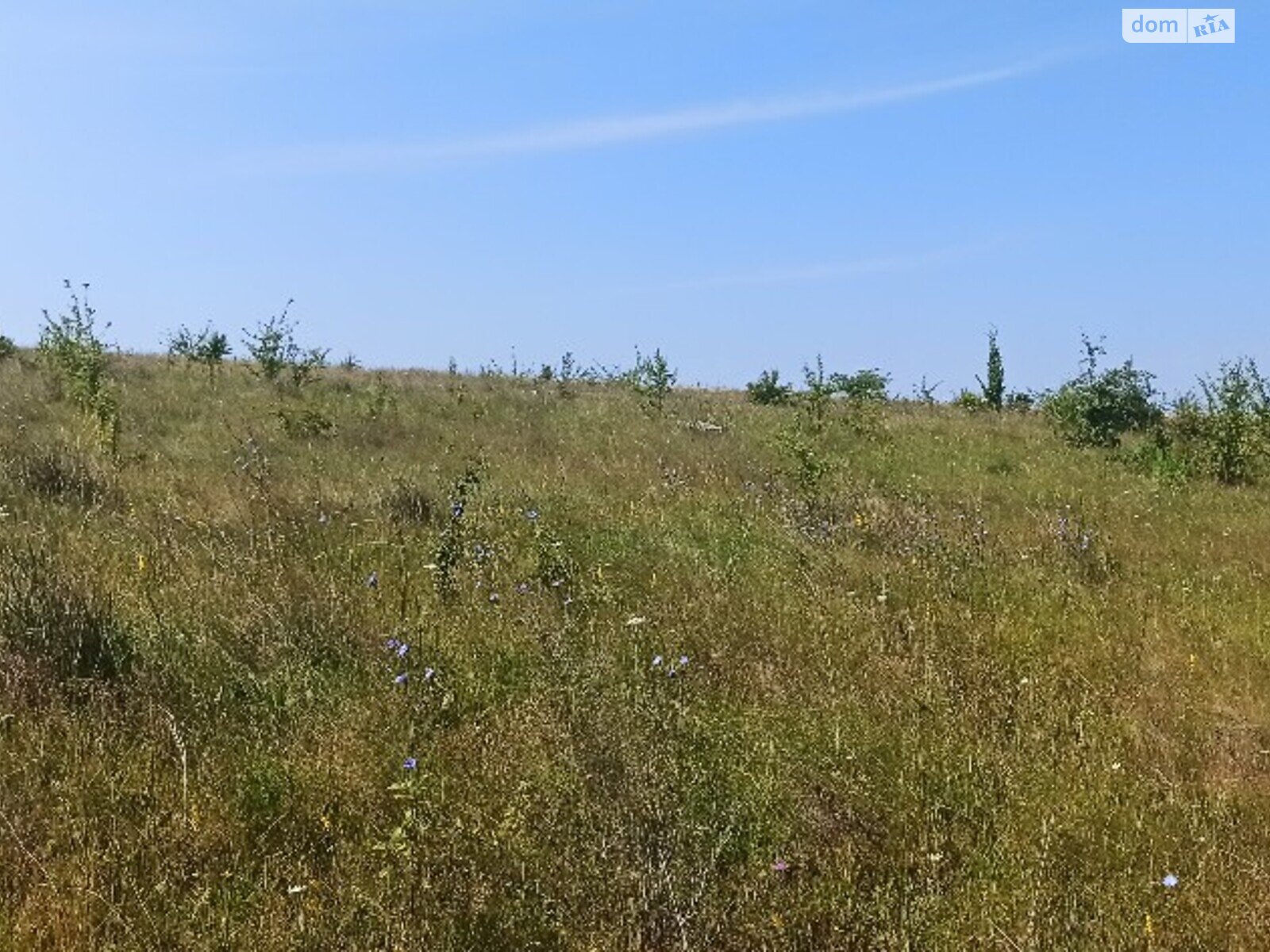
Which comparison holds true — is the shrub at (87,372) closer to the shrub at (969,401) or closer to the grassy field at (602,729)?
the grassy field at (602,729)

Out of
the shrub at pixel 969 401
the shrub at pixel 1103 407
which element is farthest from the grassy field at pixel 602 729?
the shrub at pixel 969 401

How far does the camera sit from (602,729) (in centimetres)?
323

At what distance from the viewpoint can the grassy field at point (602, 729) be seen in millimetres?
2555

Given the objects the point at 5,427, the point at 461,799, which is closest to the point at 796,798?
the point at 461,799

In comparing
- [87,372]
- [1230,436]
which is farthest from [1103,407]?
[87,372]

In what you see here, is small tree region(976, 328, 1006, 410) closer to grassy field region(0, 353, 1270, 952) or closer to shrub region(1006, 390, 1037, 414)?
shrub region(1006, 390, 1037, 414)

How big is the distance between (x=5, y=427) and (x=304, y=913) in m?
8.41

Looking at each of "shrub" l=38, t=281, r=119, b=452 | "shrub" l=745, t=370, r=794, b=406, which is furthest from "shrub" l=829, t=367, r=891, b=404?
"shrub" l=38, t=281, r=119, b=452

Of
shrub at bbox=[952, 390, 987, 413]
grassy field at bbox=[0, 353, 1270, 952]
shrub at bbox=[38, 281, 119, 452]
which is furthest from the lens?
shrub at bbox=[952, 390, 987, 413]

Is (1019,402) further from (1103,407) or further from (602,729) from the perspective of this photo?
(602,729)

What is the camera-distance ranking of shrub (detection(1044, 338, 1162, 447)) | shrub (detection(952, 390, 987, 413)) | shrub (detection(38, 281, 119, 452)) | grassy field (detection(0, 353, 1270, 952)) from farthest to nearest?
shrub (detection(952, 390, 987, 413)), shrub (detection(1044, 338, 1162, 447)), shrub (detection(38, 281, 119, 452)), grassy field (detection(0, 353, 1270, 952))

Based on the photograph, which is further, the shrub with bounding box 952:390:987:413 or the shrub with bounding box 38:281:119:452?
the shrub with bounding box 952:390:987:413

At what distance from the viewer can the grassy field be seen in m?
2.55

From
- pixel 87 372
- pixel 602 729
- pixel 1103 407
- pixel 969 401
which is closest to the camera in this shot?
pixel 602 729
